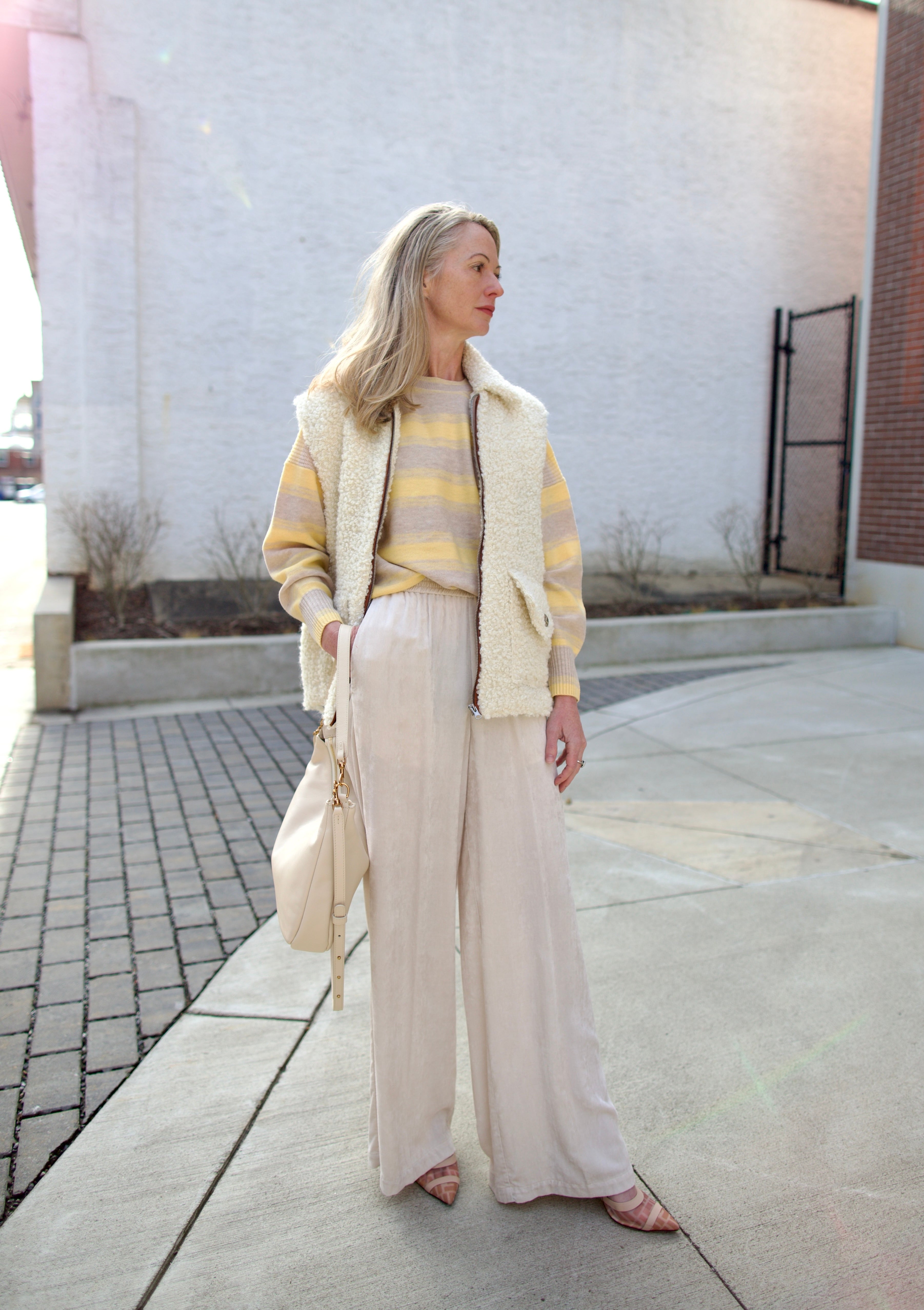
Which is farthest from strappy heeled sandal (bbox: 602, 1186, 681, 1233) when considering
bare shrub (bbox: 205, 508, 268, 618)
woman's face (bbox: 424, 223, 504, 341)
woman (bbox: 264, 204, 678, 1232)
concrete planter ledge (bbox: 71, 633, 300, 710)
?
bare shrub (bbox: 205, 508, 268, 618)

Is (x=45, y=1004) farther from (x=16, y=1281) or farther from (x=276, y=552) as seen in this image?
(x=276, y=552)

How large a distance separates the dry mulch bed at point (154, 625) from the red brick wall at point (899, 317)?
5373 millimetres

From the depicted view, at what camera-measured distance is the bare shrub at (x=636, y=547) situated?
9.85 m

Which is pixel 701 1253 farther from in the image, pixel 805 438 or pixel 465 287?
pixel 805 438

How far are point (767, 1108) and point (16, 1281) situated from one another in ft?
5.39

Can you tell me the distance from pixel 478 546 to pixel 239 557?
761cm

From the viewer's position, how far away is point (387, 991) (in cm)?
198

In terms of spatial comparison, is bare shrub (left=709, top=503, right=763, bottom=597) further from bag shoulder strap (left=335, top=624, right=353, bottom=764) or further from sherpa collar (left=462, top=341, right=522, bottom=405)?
bag shoulder strap (left=335, top=624, right=353, bottom=764)

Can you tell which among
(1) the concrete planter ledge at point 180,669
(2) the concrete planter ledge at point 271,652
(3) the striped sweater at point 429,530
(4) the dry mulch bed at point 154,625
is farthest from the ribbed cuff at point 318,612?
(4) the dry mulch bed at point 154,625

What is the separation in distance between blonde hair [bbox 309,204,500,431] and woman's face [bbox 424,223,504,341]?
2 cm

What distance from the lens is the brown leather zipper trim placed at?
6.33 feet

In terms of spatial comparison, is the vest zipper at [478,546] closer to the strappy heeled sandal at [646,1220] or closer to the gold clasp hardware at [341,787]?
the gold clasp hardware at [341,787]

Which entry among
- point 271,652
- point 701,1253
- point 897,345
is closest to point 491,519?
point 701,1253

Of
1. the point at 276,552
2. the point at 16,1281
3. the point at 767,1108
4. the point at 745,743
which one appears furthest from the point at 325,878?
the point at 745,743
